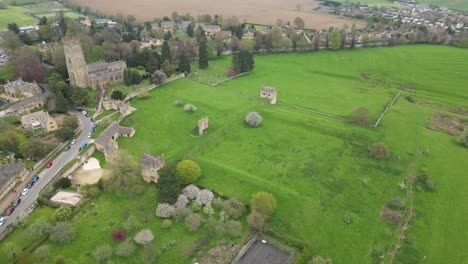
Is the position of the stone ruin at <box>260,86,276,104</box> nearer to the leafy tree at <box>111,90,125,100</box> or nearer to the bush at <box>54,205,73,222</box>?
the leafy tree at <box>111,90,125,100</box>

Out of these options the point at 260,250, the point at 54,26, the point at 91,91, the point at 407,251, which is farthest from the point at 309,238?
the point at 54,26

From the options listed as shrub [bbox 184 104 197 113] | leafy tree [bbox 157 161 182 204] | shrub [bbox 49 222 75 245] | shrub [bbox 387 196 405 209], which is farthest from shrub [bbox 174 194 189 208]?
shrub [bbox 387 196 405 209]

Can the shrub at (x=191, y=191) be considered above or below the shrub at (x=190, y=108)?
below

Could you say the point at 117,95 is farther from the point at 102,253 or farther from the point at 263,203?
the point at 263,203

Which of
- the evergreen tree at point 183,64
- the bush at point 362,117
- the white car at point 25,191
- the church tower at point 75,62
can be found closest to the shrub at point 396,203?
the bush at point 362,117

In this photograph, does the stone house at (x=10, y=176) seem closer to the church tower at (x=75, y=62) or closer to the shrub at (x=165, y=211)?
the shrub at (x=165, y=211)

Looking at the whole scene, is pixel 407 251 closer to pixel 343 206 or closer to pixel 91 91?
pixel 343 206

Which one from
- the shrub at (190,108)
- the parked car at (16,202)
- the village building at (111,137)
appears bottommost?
the parked car at (16,202)
